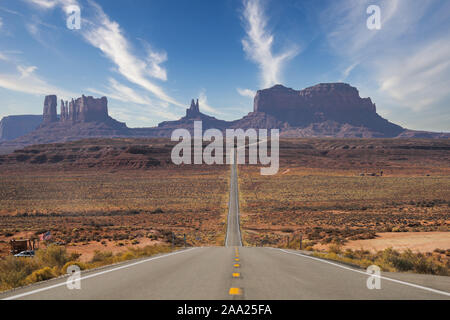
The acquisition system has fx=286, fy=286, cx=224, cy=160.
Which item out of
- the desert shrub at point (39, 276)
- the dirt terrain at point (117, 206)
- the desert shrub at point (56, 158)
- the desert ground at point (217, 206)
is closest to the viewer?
the desert shrub at point (39, 276)

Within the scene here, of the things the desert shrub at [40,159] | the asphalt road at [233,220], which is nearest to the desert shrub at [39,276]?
the asphalt road at [233,220]

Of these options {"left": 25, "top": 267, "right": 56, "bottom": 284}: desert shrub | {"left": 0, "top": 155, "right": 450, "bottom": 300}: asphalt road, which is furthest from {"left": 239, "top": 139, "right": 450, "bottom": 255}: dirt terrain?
{"left": 25, "top": 267, "right": 56, "bottom": 284}: desert shrub

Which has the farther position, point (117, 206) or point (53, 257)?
point (117, 206)

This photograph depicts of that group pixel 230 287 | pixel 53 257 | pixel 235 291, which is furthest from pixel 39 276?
pixel 235 291

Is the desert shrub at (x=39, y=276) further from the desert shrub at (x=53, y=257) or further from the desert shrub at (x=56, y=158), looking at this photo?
the desert shrub at (x=56, y=158)

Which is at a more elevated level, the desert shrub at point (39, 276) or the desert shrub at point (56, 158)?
the desert shrub at point (56, 158)

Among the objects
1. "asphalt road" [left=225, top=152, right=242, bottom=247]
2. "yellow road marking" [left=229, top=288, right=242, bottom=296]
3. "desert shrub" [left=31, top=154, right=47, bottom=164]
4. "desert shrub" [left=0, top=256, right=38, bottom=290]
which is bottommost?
"asphalt road" [left=225, top=152, right=242, bottom=247]

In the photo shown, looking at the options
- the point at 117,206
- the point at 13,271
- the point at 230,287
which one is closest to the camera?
the point at 230,287

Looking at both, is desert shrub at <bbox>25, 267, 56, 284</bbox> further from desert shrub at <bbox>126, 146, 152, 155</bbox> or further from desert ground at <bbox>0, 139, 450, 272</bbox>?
desert shrub at <bbox>126, 146, 152, 155</bbox>

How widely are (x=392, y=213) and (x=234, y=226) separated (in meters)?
22.3

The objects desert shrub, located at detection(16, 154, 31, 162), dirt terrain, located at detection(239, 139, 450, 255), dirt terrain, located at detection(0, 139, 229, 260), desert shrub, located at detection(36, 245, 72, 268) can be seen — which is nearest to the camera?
desert shrub, located at detection(36, 245, 72, 268)

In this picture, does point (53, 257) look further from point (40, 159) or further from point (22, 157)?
point (22, 157)

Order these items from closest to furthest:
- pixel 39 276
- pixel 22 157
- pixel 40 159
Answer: pixel 39 276 < pixel 40 159 < pixel 22 157
